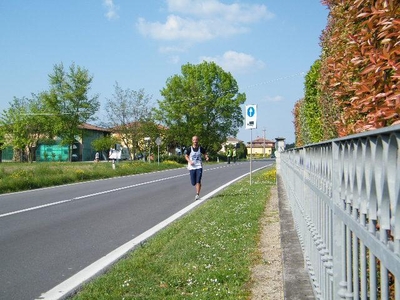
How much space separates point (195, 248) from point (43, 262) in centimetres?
201

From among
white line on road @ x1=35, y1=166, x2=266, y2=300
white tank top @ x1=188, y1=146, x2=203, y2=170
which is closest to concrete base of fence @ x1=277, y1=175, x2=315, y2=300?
white line on road @ x1=35, y1=166, x2=266, y2=300

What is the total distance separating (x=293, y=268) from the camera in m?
4.64

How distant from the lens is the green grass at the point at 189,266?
491cm

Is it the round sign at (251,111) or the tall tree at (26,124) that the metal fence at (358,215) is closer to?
the round sign at (251,111)

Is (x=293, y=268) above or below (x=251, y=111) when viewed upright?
below

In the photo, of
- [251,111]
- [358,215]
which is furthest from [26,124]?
[358,215]

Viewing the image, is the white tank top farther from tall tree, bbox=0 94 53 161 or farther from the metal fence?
tall tree, bbox=0 94 53 161

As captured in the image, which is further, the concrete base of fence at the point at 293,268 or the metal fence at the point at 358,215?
the concrete base of fence at the point at 293,268

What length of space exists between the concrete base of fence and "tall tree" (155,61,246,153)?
61.6 m

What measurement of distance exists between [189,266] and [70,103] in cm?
6502

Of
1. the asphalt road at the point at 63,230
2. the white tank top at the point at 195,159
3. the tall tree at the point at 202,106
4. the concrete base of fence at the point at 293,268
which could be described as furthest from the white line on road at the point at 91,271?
the tall tree at the point at 202,106

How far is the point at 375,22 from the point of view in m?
3.81

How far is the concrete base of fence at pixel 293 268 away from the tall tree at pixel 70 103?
6376 cm

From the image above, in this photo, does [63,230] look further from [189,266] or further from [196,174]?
[196,174]
